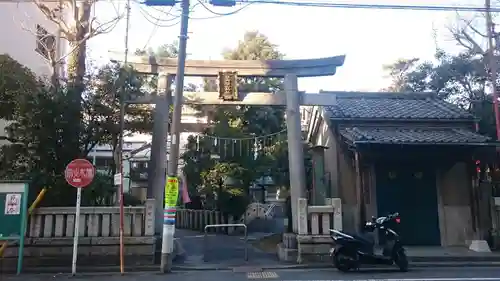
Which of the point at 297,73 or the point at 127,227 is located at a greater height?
the point at 297,73

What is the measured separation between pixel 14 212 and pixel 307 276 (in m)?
7.05

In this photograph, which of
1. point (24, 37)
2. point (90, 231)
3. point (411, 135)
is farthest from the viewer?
point (24, 37)

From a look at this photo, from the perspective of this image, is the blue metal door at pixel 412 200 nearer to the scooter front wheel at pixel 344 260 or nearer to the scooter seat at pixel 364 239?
the scooter seat at pixel 364 239

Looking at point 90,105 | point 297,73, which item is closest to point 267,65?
point 297,73

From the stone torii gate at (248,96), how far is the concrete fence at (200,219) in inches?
280

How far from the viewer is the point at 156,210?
11852 millimetres

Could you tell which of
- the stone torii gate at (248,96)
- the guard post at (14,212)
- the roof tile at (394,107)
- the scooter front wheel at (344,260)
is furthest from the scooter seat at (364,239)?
the guard post at (14,212)

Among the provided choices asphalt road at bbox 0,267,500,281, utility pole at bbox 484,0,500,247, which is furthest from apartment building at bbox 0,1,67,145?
utility pole at bbox 484,0,500,247

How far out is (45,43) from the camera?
17766mm

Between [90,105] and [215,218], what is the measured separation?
29.6 ft

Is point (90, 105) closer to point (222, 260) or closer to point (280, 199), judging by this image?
point (222, 260)

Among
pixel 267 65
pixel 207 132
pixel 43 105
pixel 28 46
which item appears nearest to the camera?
pixel 43 105

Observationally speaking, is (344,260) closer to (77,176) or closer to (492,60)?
(77,176)

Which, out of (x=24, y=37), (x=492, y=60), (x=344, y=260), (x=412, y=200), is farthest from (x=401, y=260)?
(x=24, y=37)
